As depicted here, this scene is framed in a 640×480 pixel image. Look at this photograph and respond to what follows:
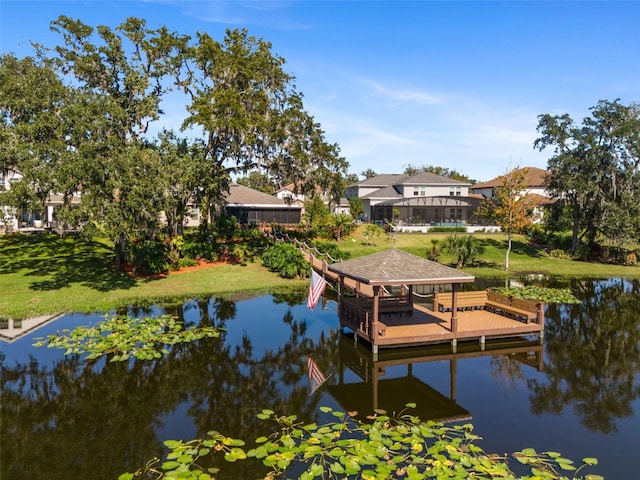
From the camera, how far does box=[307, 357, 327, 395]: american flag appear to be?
13566mm

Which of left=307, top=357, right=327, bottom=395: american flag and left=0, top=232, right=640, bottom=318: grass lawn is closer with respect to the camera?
left=307, top=357, right=327, bottom=395: american flag

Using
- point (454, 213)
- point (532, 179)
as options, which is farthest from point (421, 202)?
point (532, 179)

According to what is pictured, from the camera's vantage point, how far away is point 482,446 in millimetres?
9906

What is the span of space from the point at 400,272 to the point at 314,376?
4.88m

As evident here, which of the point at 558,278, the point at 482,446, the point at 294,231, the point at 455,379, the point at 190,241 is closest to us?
the point at 482,446

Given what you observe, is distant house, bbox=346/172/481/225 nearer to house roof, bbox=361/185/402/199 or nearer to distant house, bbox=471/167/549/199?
house roof, bbox=361/185/402/199

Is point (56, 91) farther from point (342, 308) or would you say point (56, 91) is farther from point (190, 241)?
point (342, 308)

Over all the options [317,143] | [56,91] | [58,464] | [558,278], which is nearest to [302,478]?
[58,464]

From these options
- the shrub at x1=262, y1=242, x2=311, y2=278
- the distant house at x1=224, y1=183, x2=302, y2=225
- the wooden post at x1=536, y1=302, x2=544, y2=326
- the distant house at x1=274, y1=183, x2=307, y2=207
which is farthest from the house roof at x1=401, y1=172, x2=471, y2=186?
the wooden post at x1=536, y1=302, x2=544, y2=326

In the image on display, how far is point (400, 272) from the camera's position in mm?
16328

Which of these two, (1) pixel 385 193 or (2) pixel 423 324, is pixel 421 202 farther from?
(2) pixel 423 324

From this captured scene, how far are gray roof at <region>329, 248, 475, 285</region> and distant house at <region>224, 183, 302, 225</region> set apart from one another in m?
37.5

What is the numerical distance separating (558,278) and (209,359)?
91.7ft

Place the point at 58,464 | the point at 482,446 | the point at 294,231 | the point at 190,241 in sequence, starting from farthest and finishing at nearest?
the point at 294,231
the point at 190,241
the point at 482,446
the point at 58,464
